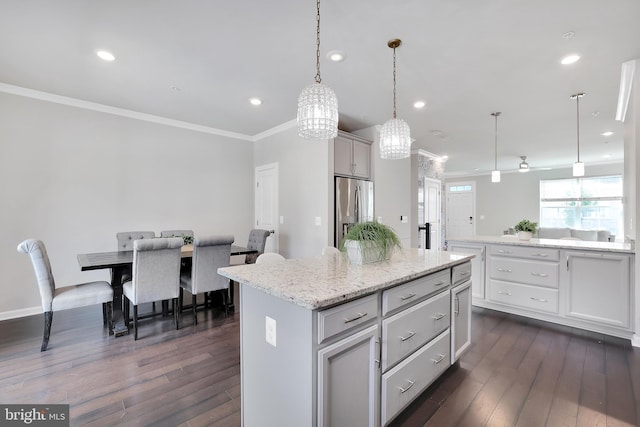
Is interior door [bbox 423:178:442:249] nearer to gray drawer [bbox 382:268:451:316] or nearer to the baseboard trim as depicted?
gray drawer [bbox 382:268:451:316]

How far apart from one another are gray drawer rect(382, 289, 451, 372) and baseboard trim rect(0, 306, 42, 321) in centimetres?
429

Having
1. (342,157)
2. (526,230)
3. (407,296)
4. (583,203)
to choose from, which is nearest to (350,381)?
(407,296)

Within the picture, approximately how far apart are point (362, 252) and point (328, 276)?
422 millimetres

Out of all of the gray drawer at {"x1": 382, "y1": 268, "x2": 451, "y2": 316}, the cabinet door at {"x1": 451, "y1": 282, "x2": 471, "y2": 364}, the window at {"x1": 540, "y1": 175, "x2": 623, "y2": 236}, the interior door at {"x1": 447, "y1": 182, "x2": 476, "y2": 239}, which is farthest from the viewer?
the interior door at {"x1": 447, "y1": 182, "x2": 476, "y2": 239}

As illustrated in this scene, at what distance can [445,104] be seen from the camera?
12.1 ft

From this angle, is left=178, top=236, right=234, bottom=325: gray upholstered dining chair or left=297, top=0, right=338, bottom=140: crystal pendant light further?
left=178, top=236, right=234, bottom=325: gray upholstered dining chair

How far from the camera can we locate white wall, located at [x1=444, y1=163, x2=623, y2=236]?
8523 mm

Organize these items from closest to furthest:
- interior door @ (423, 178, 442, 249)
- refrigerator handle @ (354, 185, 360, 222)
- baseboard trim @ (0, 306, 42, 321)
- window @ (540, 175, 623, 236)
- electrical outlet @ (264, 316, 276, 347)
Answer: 1. electrical outlet @ (264, 316, 276, 347)
2. baseboard trim @ (0, 306, 42, 321)
3. refrigerator handle @ (354, 185, 360, 222)
4. interior door @ (423, 178, 442, 249)
5. window @ (540, 175, 623, 236)

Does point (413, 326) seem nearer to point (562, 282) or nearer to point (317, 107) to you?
point (317, 107)

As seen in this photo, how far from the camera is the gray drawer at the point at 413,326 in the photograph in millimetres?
1476

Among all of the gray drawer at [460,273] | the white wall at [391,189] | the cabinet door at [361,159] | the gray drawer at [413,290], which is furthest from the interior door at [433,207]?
the gray drawer at [413,290]

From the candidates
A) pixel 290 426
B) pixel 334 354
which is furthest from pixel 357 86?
pixel 290 426

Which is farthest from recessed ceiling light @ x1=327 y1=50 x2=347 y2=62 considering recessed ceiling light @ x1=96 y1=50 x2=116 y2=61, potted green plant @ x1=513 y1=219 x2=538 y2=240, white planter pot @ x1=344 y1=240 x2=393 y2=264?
potted green plant @ x1=513 y1=219 x2=538 y2=240

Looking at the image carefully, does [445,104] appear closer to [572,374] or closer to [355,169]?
[355,169]
